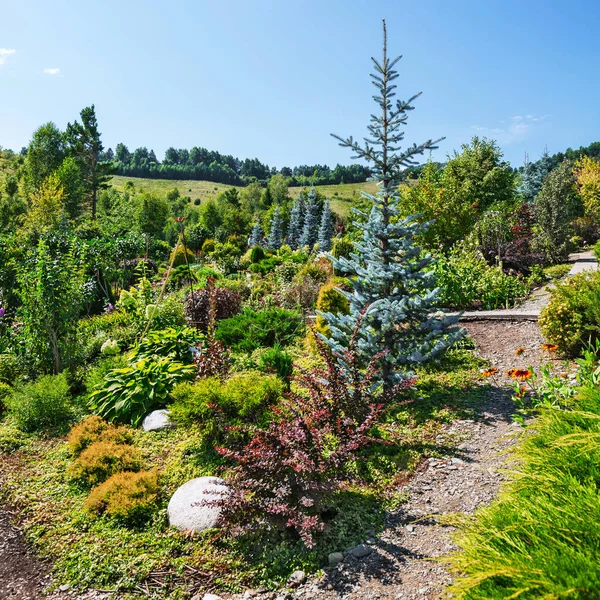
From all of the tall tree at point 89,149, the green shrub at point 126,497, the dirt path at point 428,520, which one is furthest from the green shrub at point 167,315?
the tall tree at point 89,149

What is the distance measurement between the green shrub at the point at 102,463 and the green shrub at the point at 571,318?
237 inches

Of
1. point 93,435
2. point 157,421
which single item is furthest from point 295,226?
point 93,435

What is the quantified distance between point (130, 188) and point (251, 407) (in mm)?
48884

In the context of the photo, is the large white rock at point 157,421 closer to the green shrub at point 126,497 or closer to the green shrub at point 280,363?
the green shrub at point 126,497

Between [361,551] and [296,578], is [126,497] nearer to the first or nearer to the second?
[296,578]

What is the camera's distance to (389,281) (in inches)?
217

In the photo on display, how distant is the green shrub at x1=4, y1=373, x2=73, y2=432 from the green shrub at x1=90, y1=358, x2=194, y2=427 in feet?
1.33

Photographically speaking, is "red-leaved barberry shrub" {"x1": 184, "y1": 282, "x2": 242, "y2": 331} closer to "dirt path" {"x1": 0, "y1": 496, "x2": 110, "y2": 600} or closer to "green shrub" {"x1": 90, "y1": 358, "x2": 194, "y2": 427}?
"green shrub" {"x1": 90, "y1": 358, "x2": 194, "y2": 427}

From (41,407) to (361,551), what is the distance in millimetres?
4669

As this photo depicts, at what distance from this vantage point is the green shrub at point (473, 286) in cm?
909

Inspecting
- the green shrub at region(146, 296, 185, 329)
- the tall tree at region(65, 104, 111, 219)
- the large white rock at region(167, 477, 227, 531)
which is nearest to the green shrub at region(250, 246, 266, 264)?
the green shrub at region(146, 296, 185, 329)

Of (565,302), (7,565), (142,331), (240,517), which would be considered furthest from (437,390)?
(142,331)

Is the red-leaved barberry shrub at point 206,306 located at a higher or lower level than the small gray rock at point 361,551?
higher

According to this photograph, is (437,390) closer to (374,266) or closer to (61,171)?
(374,266)
